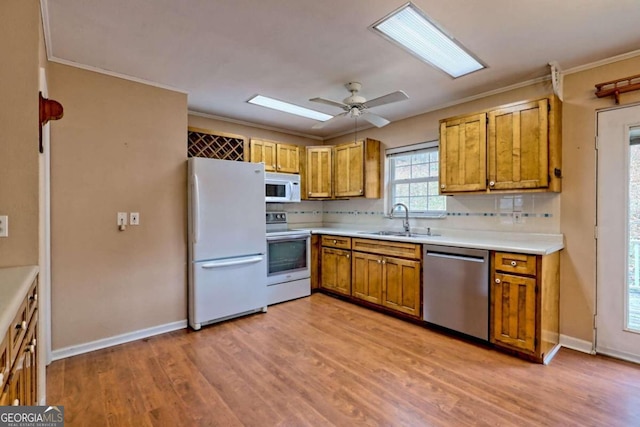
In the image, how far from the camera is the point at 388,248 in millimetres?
3484

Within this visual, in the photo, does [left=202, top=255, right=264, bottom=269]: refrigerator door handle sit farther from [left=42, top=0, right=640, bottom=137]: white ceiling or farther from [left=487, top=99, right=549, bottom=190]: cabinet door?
[left=487, top=99, right=549, bottom=190]: cabinet door

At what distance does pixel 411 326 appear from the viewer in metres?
3.19

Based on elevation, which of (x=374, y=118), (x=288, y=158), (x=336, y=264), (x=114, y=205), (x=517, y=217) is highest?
(x=374, y=118)

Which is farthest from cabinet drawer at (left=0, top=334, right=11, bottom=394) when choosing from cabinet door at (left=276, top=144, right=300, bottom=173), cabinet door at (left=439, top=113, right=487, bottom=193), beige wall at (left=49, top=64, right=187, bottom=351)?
cabinet door at (left=276, top=144, right=300, bottom=173)

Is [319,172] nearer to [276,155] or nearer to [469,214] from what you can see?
[276,155]

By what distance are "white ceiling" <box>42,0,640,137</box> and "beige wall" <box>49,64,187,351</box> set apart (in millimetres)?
288

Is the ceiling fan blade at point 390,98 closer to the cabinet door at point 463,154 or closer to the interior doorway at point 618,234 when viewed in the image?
the cabinet door at point 463,154

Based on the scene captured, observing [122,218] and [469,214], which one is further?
[469,214]

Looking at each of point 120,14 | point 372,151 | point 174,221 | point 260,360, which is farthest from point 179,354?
point 372,151

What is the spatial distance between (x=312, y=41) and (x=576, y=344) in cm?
335

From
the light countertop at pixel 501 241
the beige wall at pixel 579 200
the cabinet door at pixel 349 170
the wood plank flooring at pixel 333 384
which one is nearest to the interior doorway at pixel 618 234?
the beige wall at pixel 579 200

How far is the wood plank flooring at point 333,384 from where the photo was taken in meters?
1.81

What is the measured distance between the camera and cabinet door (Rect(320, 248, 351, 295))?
157 inches

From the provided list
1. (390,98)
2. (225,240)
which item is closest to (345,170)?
(390,98)
